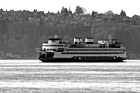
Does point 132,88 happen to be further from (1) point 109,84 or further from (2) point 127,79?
(2) point 127,79

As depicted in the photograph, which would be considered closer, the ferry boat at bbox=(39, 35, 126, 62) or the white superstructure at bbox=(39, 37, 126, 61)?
the ferry boat at bbox=(39, 35, 126, 62)

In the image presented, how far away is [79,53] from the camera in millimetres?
180250

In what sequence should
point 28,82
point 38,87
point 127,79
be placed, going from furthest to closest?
1. point 127,79
2. point 28,82
3. point 38,87

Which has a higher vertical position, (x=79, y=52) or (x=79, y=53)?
(x=79, y=52)

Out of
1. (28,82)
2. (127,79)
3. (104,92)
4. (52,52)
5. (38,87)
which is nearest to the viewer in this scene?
(104,92)

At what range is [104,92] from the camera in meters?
75.1

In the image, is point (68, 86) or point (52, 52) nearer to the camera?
point (68, 86)

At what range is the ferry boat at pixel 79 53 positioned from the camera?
176m

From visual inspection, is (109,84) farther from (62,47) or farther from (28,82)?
(62,47)

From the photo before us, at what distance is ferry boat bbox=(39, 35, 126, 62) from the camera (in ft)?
579

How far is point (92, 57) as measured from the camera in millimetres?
178625

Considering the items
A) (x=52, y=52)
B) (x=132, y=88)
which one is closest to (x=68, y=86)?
(x=132, y=88)

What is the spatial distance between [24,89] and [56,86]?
17.1 ft

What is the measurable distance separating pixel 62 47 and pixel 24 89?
10232cm
